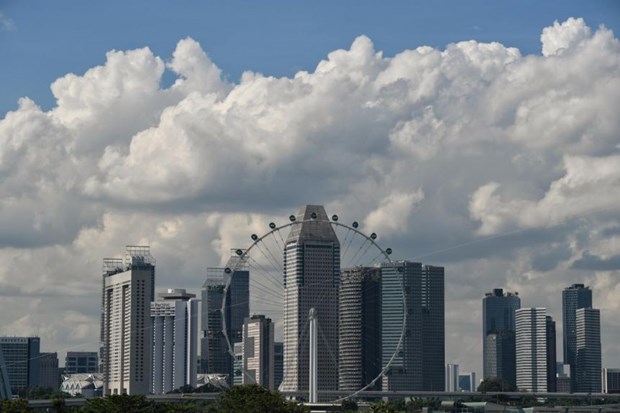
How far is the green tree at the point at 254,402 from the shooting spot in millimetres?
181637

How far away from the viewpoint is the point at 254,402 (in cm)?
18362

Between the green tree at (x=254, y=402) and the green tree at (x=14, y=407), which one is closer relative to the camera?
the green tree at (x=14, y=407)

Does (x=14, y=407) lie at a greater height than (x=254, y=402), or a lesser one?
lesser

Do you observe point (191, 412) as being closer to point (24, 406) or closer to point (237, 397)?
point (237, 397)

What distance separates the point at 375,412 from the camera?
6240 inches

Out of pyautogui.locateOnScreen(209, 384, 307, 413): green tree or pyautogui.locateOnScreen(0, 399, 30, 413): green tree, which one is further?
pyautogui.locateOnScreen(209, 384, 307, 413): green tree

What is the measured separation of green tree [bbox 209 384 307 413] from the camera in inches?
7151

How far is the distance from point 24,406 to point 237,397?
2898cm

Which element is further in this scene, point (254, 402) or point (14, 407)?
A: point (254, 402)

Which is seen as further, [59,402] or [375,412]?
[59,402]

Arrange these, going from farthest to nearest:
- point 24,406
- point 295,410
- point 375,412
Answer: point 295,410 < point 24,406 < point 375,412

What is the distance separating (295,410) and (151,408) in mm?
18877

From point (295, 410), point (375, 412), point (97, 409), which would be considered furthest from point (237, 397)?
point (375, 412)

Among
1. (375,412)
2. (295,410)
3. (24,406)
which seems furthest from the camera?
(295,410)
